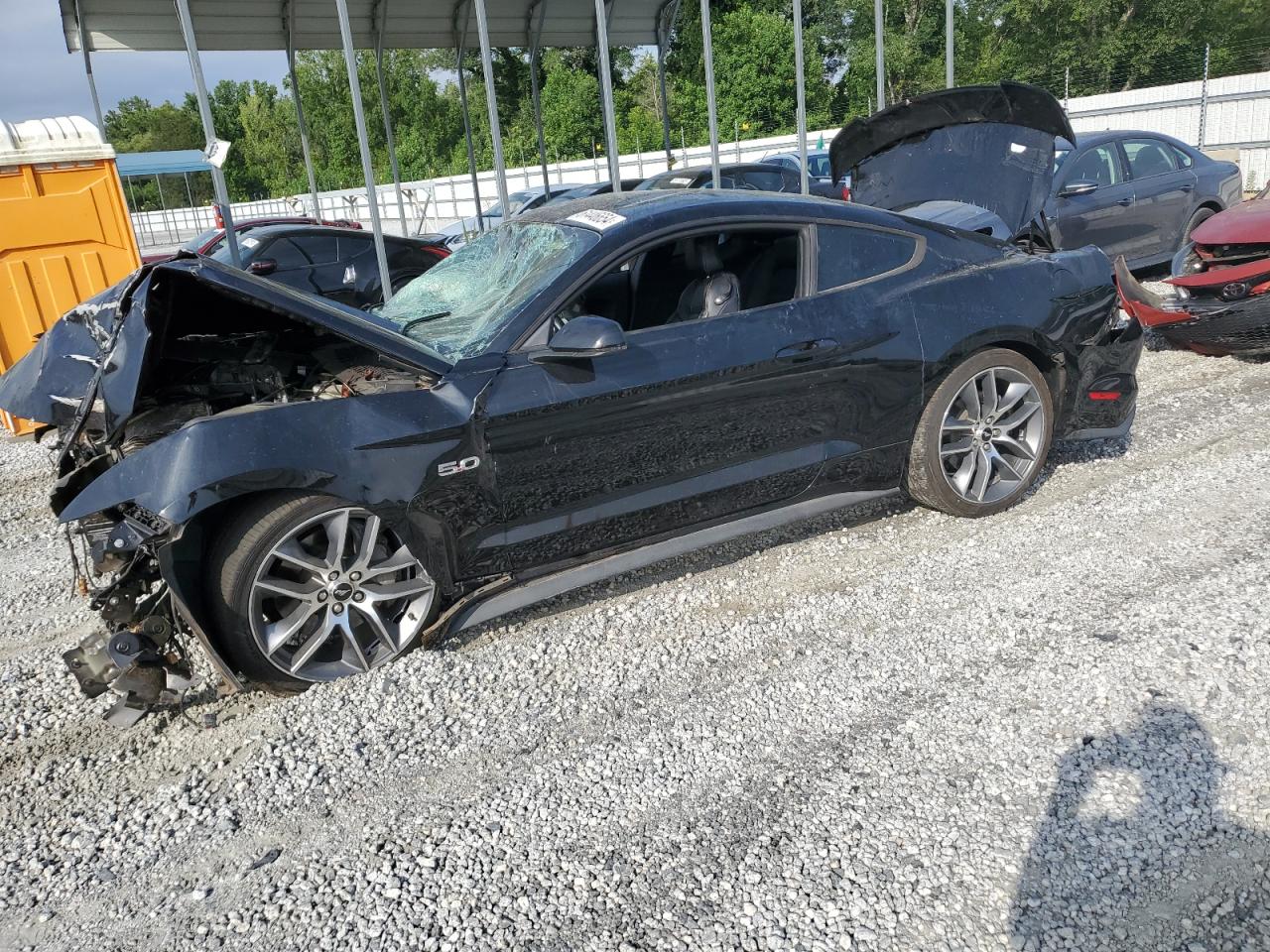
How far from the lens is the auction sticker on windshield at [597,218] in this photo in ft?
12.7

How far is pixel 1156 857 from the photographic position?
2.34 metres

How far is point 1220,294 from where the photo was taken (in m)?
6.92

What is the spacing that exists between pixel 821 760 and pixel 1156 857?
884 millimetres

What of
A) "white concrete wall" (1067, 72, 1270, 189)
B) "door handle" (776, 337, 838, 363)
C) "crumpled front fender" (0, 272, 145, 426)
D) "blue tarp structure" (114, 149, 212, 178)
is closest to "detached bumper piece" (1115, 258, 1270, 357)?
"door handle" (776, 337, 838, 363)

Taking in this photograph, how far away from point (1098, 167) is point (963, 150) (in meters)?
3.07

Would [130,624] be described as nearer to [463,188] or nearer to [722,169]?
[722,169]

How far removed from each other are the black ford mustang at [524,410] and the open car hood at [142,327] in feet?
0.04

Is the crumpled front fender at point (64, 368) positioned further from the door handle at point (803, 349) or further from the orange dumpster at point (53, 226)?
the orange dumpster at point (53, 226)

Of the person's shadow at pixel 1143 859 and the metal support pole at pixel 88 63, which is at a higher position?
the metal support pole at pixel 88 63

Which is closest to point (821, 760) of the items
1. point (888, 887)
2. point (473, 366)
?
point (888, 887)

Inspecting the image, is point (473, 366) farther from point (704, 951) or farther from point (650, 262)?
point (704, 951)

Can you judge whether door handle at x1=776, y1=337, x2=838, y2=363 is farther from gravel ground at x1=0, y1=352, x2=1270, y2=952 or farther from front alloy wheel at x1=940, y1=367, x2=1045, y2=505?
gravel ground at x1=0, y1=352, x2=1270, y2=952

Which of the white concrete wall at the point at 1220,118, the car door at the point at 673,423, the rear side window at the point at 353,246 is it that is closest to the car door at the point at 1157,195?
the car door at the point at 673,423

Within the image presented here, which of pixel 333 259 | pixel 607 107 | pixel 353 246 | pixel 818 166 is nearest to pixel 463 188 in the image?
pixel 818 166
